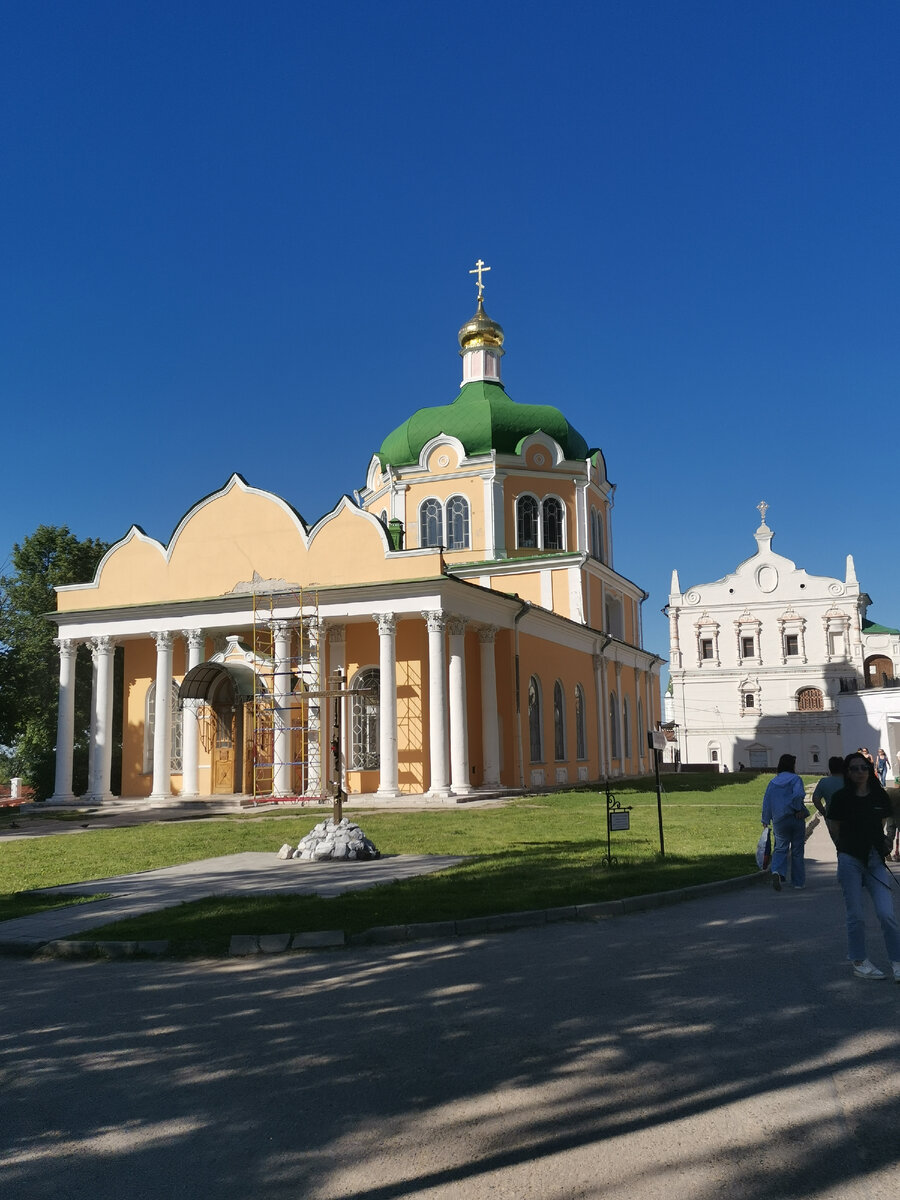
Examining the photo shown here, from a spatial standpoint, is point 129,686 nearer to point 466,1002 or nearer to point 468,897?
point 468,897

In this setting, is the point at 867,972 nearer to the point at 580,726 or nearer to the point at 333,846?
the point at 333,846

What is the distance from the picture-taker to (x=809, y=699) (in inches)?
2162

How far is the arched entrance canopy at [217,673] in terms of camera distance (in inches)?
1069

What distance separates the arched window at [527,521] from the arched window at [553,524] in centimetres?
39

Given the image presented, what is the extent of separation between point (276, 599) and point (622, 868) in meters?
17.9

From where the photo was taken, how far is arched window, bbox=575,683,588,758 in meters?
35.7

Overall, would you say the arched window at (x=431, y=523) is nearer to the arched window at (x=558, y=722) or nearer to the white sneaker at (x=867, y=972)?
the arched window at (x=558, y=722)

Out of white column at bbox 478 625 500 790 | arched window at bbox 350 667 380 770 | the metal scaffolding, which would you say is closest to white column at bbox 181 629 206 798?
the metal scaffolding

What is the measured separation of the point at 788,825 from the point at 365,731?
18.7 meters

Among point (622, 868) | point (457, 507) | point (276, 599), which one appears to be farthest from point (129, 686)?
point (622, 868)

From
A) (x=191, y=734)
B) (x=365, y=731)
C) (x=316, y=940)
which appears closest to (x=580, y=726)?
(x=365, y=731)

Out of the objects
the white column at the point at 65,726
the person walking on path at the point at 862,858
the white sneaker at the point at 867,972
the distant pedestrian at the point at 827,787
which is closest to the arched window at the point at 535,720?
the white column at the point at 65,726

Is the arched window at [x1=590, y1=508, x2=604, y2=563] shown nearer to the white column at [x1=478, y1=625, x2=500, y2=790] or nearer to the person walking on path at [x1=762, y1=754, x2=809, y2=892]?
the white column at [x1=478, y1=625, x2=500, y2=790]

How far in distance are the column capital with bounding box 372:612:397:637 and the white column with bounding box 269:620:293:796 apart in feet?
8.57
